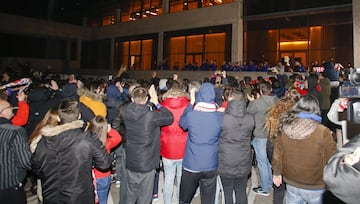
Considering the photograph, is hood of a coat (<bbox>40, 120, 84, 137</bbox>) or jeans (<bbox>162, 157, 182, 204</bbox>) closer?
hood of a coat (<bbox>40, 120, 84, 137</bbox>)

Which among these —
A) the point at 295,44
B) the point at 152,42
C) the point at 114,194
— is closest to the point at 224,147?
the point at 114,194

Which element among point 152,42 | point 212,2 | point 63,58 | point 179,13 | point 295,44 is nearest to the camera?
point 295,44

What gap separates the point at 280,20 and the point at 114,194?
18678 mm

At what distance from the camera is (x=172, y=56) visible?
2694 cm

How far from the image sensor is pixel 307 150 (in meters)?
3.06

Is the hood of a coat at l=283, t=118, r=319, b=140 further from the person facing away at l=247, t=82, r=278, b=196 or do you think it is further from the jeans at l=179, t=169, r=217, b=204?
the person facing away at l=247, t=82, r=278, b=196

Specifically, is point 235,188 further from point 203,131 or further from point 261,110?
point 261,110

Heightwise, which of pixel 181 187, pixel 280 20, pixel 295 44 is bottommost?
pixel 181 187

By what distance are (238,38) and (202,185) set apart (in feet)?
62.2

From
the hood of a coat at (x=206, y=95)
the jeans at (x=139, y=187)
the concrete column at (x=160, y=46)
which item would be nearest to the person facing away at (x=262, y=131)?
the hood of a coat at (x=206, y=95)

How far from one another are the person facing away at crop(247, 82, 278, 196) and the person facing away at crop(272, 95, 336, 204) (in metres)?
1.95

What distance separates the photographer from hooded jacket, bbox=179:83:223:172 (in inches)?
152

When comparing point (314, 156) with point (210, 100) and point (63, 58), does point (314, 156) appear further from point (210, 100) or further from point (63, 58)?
point (63, 58)

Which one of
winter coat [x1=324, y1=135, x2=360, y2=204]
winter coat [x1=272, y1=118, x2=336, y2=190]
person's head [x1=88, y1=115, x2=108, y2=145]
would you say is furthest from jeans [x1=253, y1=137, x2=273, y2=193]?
winter coat [x1=324, y1=135, x2=360, y2=204]
